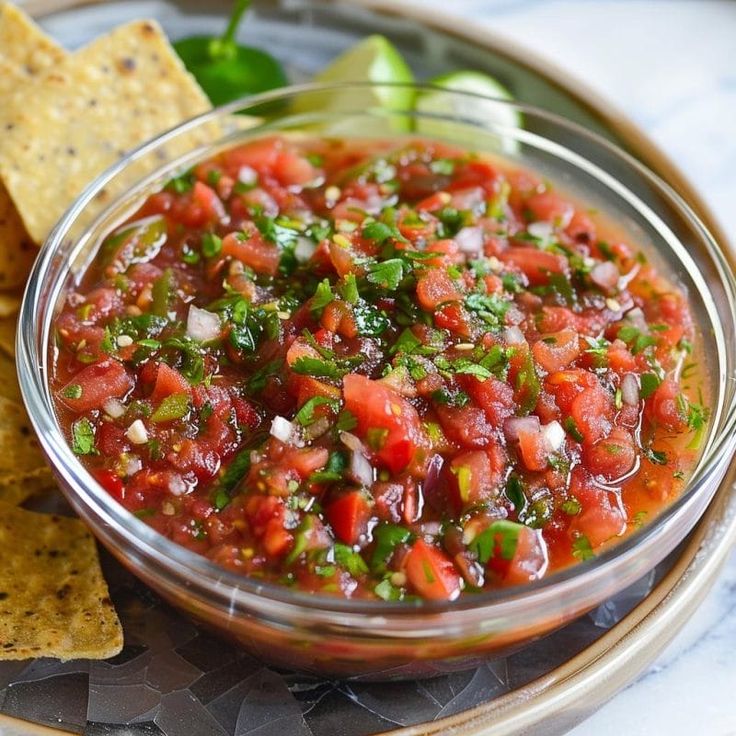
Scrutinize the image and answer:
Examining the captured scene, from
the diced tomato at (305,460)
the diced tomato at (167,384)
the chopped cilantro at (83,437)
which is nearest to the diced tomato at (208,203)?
the diced tomato at (167,384)

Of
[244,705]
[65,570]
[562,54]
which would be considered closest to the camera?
[244,705]

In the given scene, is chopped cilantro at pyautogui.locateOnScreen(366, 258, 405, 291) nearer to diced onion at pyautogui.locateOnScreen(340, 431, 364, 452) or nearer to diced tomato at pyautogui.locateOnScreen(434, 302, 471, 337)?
diced tomato at pyautogui.locateOnScreen(434, 302, 471, 337)

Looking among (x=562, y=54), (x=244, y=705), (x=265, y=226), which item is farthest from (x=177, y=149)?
(x=562, y=54)

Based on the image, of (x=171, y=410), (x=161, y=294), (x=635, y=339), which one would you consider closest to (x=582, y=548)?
(x=635, y=339)

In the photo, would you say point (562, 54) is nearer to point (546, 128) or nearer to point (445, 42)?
point (445, 42)

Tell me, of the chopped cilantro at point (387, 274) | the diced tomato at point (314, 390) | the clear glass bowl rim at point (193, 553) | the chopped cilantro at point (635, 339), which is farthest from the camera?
the chopped cilantro at point (635, 339)

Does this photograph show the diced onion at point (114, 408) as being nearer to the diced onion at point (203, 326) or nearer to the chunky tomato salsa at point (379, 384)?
the chunky tomato salsa at point (379, 384)
